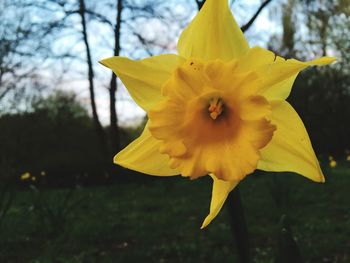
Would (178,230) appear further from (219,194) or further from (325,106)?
(325,106)

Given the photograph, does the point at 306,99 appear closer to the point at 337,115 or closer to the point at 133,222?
the point at 337,115

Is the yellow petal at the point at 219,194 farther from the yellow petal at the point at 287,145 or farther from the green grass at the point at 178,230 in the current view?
the green grass at the point at 178,230

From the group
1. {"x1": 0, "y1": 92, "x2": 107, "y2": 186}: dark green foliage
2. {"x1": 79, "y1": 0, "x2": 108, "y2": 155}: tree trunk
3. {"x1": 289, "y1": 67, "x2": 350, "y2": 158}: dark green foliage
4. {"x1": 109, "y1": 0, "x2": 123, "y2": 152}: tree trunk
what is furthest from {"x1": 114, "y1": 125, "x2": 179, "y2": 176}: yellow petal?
{"x1": 289, "y1": 67, "x2": 350, "y2": 158}: dark green foliage

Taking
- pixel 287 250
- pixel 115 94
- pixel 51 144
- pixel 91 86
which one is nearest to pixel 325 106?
pixel 115 94

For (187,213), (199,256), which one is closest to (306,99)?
(187,213)

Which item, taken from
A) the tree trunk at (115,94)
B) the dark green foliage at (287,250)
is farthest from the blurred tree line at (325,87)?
the dark green foliage at (287,250)

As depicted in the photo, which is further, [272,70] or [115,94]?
[115,94]
